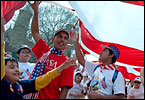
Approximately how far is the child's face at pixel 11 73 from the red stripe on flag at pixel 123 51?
1.89m

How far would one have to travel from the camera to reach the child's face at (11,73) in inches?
103

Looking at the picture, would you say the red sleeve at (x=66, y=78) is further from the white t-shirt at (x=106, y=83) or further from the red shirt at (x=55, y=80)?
the white t-shirt at (x=106, y=83)

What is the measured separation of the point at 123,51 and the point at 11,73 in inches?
93.7

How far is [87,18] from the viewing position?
13.2ft

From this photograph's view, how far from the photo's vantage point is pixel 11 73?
264cm

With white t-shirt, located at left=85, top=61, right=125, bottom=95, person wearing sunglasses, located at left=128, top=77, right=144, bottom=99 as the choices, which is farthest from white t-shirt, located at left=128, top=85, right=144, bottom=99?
white t-shirt, located at left=85, top=61, right=125, bottom=95

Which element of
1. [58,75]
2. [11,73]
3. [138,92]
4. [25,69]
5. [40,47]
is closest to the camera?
[11,73]

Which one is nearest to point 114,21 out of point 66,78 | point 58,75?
point 66,78

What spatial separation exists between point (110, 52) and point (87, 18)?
698mm

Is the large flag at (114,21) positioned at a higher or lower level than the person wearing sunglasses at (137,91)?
higher

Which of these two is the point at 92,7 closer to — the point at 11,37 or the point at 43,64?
the point at 43,64

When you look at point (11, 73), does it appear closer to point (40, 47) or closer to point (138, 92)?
point (40, 47)

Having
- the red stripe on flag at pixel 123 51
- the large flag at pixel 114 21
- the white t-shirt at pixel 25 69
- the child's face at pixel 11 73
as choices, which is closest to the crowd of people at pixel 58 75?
the child's face at pixel 11 73

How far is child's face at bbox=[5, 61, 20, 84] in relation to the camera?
2625mm
